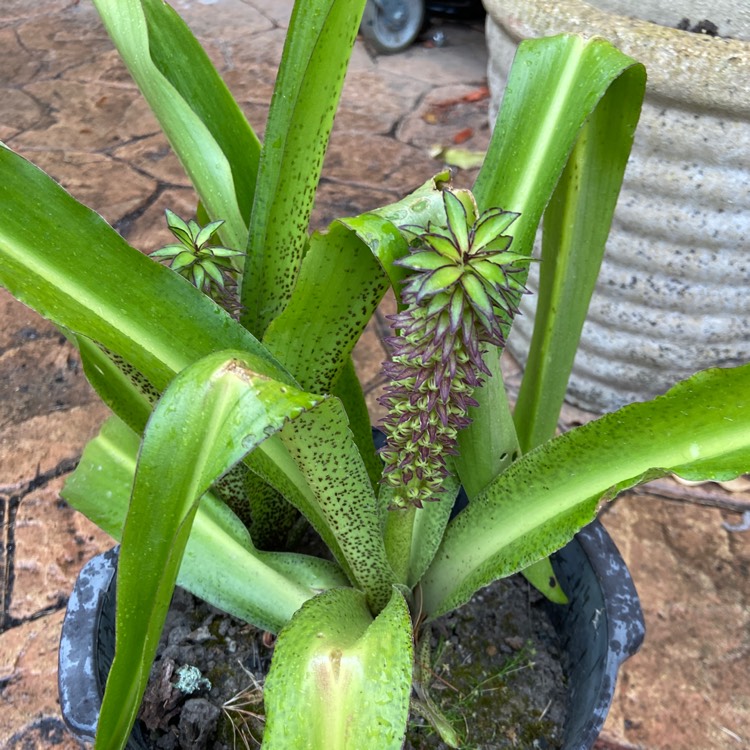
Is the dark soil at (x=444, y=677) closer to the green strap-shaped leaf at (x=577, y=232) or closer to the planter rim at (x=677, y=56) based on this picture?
the green strap-shaped leaf at (x=577, y=232)

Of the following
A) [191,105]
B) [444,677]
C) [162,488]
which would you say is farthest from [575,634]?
[191,105]

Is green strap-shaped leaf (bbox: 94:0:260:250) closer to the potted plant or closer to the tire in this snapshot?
the potted plant

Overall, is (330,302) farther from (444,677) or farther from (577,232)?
(444,677)

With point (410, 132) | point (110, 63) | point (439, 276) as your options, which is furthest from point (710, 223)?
point (110, 63)

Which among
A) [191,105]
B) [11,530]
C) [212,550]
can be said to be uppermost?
[191,105]

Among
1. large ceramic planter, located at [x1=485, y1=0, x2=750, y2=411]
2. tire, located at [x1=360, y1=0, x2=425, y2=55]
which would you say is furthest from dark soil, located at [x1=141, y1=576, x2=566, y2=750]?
tire, located at [x1=360, y1=0, x2=425, y2=55]

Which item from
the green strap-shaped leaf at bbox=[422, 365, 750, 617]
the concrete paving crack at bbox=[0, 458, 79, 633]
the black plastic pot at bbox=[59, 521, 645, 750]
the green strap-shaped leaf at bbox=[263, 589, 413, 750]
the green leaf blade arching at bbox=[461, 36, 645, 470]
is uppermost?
the green leaf blade arching at bbox=[461, 36, 645, 470]
